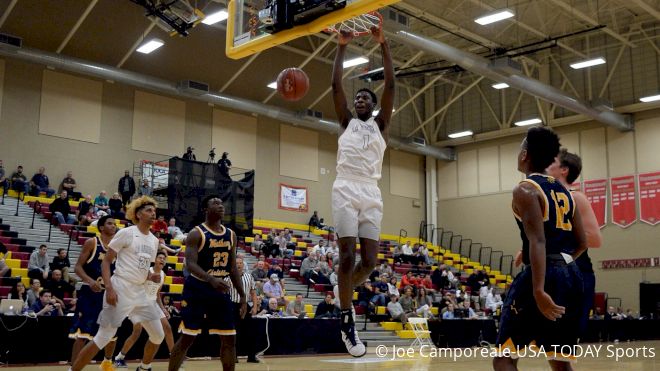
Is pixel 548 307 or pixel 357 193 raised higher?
pixel 357 193

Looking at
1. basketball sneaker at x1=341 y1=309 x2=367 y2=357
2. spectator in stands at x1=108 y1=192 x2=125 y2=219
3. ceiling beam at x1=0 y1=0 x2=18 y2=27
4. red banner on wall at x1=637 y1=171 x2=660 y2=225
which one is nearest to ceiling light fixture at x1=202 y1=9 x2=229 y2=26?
ceiling beam at x1=0 y1=0 x2=18 y2=27

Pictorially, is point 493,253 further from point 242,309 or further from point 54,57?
point 242,309

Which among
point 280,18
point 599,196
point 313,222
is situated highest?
point 280,18

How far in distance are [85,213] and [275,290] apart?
589cm

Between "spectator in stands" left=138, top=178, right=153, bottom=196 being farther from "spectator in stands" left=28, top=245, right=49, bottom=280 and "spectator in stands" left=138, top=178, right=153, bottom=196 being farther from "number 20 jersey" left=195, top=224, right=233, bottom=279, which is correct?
"number 20 jersey" left=195, top=224, right=233, bottom=279

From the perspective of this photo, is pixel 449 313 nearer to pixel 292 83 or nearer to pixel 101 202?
pixel 101 202

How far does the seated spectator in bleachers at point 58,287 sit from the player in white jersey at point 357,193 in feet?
31.7

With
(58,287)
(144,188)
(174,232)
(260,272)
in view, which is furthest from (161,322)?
(144,188)

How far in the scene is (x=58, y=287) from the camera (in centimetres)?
1361

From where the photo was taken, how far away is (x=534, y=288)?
12.8 feet

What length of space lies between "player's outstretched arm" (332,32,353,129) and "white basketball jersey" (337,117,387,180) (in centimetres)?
8

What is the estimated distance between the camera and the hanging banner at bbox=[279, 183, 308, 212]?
26.9 meters

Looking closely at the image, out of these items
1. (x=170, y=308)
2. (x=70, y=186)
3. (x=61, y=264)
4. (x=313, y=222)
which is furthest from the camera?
(x=313, y=222)

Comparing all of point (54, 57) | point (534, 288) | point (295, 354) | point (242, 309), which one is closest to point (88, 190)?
point (54, 57)
